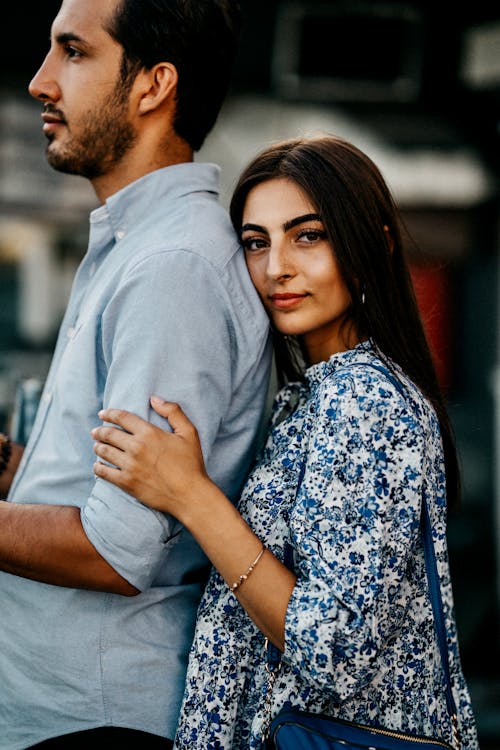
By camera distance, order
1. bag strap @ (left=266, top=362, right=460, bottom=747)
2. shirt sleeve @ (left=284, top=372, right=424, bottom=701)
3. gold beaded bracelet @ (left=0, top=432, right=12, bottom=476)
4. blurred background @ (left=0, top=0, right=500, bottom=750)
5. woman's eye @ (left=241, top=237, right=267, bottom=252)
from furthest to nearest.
A: 1. blurred background @ (left=0, top=0, right=500, bottom=750)
2. gold beaded bracelet @ (left=0, top=432, right=12, bottom=476)
3. woman's eye @ (left=241, top=237, right=267, bottom=252)
4. bag strap @ (left=266, top=362, right=460, bottom=747)
5. shirt sleeve @ (left=284, top=372, right=424, bottom=701)

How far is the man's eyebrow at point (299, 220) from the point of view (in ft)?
5.69

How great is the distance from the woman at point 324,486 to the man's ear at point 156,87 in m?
0.26

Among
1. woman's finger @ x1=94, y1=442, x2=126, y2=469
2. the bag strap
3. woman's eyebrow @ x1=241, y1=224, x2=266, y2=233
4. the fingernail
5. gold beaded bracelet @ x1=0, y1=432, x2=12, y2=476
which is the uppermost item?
woman's eyebrow @ x1=241, y1=224, x2=266, y2=233

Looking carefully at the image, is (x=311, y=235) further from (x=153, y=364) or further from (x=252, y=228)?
(x=153, y=364)

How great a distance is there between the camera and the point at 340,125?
18.4ft

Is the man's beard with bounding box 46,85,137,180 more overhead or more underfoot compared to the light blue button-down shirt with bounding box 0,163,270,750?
more overhead

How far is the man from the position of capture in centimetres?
152

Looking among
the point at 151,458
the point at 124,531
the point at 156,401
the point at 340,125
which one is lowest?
the point at 124,531

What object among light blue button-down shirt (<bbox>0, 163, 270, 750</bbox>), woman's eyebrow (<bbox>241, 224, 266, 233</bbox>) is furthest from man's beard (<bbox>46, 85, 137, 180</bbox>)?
woman's eyebrow (<bbox>241, 224, 266, 233</bbox>)

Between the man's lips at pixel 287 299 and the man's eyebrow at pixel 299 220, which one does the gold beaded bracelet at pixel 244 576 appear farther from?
the man's eyebrow at pixel 299 220

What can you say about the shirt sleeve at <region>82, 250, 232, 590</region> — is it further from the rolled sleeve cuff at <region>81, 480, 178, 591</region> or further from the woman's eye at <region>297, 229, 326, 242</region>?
the woman's eye at <region>297, 229, 326, 242</region>

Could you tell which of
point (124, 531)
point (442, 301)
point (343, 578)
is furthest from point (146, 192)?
point (442, 301)

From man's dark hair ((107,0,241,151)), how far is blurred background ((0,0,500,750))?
345 centimetres

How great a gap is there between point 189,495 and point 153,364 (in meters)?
0.24
